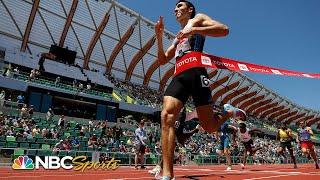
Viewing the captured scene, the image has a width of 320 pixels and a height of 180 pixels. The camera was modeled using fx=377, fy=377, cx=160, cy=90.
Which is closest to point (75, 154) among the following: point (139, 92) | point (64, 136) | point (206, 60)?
point (64, 136)

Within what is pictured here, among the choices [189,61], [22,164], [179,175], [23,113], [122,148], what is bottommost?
[179,175]

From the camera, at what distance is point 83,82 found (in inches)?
1566

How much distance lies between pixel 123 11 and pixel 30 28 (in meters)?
10.9

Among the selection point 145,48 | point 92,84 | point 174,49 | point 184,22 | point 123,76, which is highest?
point 145,48

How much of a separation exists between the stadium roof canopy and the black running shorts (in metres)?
35.5

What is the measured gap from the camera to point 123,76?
166ft

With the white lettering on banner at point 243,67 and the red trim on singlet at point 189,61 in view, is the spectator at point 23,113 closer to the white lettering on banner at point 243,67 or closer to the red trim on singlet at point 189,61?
the white lettering on banner at point 243,67

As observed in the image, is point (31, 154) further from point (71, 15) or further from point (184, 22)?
point (71, 15)

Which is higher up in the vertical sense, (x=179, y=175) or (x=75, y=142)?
(x=75, y=142)

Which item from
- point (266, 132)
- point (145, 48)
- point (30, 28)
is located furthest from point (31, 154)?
point (266, 132)

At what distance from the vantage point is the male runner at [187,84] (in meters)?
4.50

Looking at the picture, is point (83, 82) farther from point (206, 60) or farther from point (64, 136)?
point (206, 60)

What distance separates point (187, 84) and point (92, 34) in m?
40.5

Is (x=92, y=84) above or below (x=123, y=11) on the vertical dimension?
below
